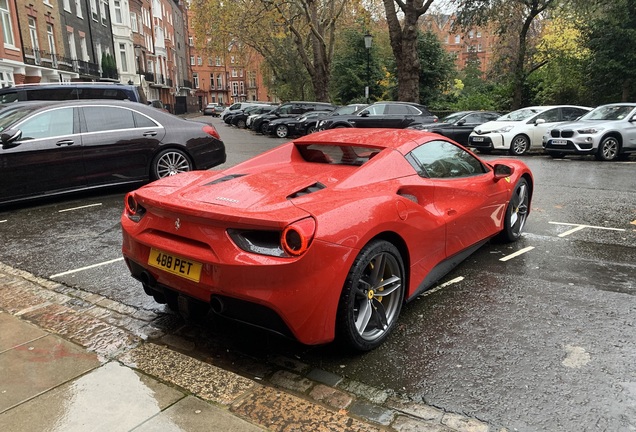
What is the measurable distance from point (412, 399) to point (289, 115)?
918 inches

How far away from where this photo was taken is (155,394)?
2719mm

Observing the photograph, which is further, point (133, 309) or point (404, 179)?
point (133, 309)

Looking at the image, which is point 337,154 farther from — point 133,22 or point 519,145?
point 133,22

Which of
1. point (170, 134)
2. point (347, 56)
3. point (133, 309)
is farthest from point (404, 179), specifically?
Result: point (347, 56)

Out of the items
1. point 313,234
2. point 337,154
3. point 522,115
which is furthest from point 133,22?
point 313,234

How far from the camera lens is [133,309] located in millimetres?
3898

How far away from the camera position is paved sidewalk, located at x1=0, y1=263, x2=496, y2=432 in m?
2.48

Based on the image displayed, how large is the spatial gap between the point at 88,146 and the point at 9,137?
41.6 inches

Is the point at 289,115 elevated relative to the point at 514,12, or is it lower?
lower

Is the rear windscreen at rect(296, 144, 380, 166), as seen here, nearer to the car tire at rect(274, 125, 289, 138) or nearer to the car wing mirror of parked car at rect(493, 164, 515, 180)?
the car wing mirror of parked car at rect(493, 164, 515, 180)

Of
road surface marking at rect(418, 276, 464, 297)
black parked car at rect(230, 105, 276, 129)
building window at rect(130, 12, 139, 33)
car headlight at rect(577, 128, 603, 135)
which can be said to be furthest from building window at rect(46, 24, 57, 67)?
road surface marking at rect(418, 276, 464, 297)

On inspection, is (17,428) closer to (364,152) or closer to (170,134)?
(364,152)

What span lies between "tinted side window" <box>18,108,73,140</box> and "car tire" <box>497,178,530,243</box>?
20.9 ft

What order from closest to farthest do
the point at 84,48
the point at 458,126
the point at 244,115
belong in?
the point at 458,126
the point at 244,115
the point at 84,48
